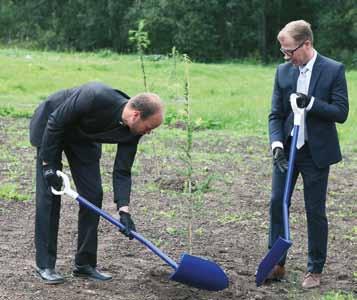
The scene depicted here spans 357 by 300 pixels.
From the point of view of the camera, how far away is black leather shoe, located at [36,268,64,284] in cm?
536

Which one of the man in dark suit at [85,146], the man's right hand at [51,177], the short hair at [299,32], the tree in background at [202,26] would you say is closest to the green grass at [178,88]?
the man in dark suit at [85,146]

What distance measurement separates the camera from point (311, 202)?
218 inches

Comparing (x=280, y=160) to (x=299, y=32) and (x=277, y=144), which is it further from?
(x=299, y=32)

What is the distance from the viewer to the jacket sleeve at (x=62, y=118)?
5027mm

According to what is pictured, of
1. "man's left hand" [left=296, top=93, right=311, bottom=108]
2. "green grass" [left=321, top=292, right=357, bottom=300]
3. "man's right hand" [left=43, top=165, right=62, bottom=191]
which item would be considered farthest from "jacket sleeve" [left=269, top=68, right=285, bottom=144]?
"man's right hand" [left=43, top=165, right=62, bottom=191]

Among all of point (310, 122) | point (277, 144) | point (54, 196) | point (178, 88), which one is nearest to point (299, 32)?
point (310, 122)

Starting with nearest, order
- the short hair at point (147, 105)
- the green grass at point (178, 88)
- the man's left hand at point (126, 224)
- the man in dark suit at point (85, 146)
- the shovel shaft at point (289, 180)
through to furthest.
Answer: the short hair at point (147, 105) → the man in dark suit at point (85, 146) → the man's left hand at point (126, 224) → the shovel shaft at point (289, 180) → the green grass at point (178, 88)

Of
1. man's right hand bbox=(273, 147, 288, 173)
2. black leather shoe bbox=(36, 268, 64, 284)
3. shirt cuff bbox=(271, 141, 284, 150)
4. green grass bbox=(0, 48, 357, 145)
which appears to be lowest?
green grass bbox=(0, 48, 357, 145)

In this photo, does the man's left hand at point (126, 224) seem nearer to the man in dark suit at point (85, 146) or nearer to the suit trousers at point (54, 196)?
the man in dark suit at point (85, 146)

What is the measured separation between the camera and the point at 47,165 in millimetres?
5191

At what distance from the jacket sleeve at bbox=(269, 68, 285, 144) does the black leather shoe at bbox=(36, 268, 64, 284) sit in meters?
1.81

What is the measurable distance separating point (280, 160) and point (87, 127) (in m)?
1.38

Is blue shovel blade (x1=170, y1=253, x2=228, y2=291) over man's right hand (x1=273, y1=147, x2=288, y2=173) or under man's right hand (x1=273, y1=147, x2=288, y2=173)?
under

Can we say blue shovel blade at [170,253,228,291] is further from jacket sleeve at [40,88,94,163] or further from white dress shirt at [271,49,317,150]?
jacket sleeve at [40,88,94,163]
